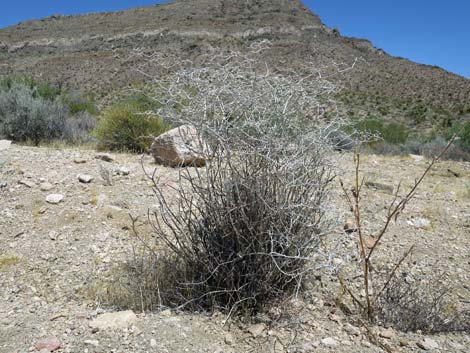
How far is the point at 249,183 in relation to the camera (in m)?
2.59

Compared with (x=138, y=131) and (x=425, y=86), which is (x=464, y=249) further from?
(x=425, y=86)

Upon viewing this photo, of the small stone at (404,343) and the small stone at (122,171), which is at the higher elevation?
the small stone at (122,171)

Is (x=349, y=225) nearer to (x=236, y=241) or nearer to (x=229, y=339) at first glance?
(x=236, y=241)

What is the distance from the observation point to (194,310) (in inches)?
106

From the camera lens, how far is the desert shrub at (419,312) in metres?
2.64

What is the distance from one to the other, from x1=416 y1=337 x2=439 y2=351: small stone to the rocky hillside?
82.4 ft

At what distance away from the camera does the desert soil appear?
234 centimetres

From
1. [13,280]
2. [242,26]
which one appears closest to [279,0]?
[242,26]

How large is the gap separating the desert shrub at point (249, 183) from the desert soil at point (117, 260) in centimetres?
21

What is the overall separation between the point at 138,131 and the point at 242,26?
50.7 metres

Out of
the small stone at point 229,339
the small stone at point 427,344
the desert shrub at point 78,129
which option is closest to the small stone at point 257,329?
the small stone at point 229,339

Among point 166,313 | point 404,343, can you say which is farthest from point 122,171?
point 404,343

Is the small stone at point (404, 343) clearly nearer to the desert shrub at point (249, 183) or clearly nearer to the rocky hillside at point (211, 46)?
the desert shrub at point (249, 183)

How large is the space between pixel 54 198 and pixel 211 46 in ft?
140
